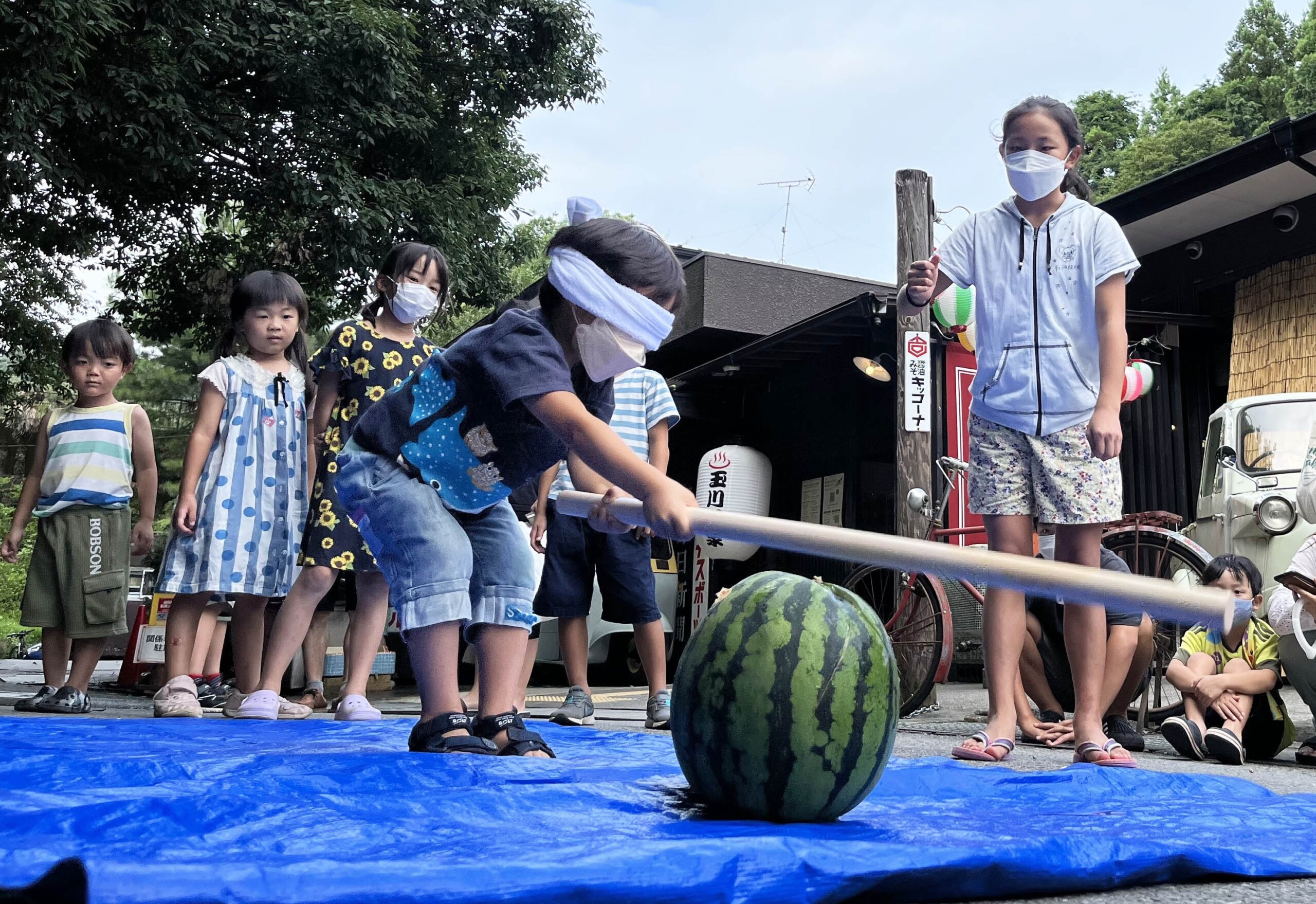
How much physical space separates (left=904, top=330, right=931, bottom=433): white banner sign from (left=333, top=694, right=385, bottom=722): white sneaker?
4.75m

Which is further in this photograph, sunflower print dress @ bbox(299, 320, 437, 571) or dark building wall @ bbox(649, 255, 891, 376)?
dark building wall @ bbox(649, 255, 891, 376)

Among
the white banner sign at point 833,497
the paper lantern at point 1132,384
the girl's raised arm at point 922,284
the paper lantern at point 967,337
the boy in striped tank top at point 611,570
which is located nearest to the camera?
the girl's raised arm at point 922,284

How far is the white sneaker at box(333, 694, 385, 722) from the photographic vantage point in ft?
13.7

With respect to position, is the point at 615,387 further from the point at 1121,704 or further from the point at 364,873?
the point at 364,873

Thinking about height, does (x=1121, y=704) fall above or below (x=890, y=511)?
below

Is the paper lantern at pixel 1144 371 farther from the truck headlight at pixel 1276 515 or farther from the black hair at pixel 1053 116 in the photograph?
the black hair at pixel 1053 116

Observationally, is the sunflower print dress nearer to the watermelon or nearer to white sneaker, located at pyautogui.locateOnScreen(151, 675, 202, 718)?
white sneaker, located at pyautogui.locateOnScreen(151, 675, 202, 718)

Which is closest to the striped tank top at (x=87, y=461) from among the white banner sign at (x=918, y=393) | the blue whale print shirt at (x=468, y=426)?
the blue whale print shirt at (x=468, y=426)

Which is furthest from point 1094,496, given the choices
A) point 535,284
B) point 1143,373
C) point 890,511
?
point 535,284

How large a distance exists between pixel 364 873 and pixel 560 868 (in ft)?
0.75

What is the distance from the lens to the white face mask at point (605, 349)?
8.89ft

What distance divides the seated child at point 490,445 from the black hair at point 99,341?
246 centimetres

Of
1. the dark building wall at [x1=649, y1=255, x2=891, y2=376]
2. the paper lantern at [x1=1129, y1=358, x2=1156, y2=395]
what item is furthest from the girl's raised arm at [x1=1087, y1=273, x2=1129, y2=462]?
the dark building wall at [x1=649, y1=255, x2=891, y2=376]

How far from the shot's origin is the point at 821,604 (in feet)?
6.81
